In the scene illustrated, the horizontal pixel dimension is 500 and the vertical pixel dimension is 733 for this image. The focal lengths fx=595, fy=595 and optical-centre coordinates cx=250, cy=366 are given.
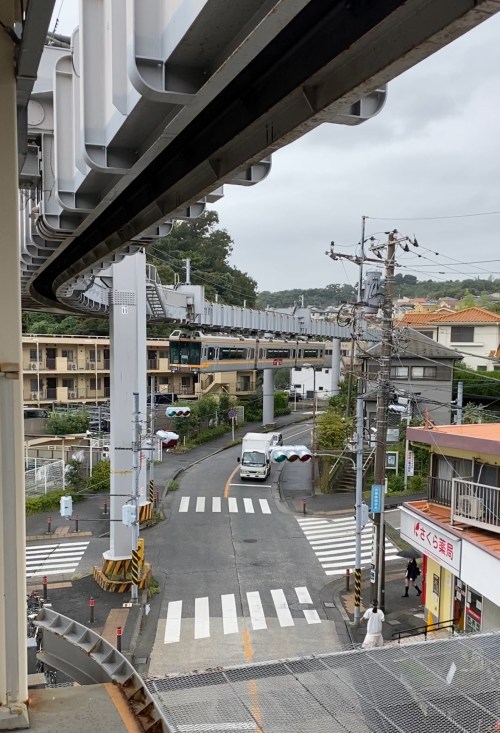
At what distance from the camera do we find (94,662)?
418 cm

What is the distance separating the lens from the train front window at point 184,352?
28.0 metres

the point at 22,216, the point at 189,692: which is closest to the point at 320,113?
the point at 189,692

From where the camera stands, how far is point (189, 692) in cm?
566

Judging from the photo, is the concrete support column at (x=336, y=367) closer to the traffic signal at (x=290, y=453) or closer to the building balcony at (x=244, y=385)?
the building balcony at (x=244, y=385)

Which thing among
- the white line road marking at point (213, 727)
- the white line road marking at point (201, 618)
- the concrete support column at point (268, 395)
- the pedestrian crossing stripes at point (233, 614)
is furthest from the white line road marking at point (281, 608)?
the concrete support column at point (268, 395)

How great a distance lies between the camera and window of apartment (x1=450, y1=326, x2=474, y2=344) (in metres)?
41.3

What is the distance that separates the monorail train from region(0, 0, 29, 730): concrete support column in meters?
23.2

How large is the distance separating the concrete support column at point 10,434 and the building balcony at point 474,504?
9.83 metres

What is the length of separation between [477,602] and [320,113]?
422 inches

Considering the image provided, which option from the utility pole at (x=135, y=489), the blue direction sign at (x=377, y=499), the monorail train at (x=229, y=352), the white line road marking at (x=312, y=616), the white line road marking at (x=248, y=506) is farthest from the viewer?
the monorail train at (x=229, y=352)

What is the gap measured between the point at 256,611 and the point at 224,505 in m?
10.2

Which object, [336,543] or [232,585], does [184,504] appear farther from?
[232,585]

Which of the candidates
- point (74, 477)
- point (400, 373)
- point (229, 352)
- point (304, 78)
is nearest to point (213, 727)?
point (304, 78)

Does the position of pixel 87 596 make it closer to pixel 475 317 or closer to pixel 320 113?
pixel 320 113
